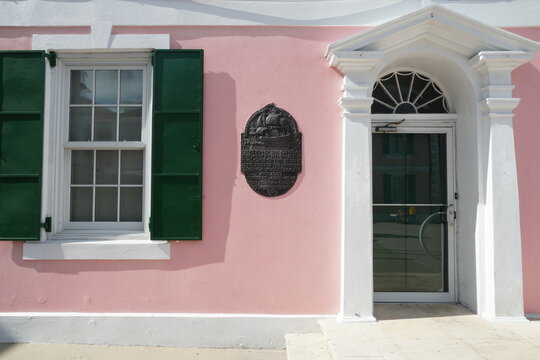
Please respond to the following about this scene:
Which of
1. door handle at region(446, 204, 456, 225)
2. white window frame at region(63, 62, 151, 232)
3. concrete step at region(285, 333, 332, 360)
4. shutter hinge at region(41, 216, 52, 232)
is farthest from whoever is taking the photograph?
door handle at region(446, 204, 456, 225)

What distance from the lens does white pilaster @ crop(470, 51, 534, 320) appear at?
4.35 m

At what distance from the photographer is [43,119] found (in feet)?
15.2

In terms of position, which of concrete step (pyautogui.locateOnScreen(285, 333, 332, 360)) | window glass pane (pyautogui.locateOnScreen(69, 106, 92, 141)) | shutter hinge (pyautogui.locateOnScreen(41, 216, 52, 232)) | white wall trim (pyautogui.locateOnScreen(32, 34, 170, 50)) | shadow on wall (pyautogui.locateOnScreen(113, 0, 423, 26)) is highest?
shadow on wall (pyautogui.locateOnScreen(113, 0, 423, 26))

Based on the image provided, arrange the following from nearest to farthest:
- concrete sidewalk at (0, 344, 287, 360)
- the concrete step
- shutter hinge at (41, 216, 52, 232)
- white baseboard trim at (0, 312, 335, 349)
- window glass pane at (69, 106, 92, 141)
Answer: the concrete step, concrete sidewalk at (0, 344, 287, 360), white baseboard trim at (0, 312, 335, 349), shutter hinge at (41, 216, 52, 232), window glass pane at (69, 106, 92, 141)

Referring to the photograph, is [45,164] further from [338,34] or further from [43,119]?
[338,34]

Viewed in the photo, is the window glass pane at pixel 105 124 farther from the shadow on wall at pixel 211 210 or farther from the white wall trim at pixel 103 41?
the shadow on wall at pixel 211 210

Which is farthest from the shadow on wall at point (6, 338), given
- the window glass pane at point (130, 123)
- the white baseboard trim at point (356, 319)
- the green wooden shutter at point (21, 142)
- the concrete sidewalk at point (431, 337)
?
the white baseboard trim at point (356, 319)

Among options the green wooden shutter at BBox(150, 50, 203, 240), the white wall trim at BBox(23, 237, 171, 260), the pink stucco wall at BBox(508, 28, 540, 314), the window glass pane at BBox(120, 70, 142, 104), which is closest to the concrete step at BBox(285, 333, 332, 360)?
the green wooden shutter at BBox(150, 50, 203, 240)

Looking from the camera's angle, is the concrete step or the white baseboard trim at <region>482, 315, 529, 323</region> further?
the white baseboard trim at <region>482, 315, 529, 323</region>

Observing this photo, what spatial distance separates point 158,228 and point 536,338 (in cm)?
383

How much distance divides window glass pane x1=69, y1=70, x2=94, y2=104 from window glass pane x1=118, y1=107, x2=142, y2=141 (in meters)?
0.44

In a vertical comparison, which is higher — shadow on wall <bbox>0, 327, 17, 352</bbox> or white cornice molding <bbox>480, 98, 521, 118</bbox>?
white cornice molding <bbox>480, 98, 521, 118</bbox>

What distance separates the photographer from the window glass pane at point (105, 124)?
4.83 metres

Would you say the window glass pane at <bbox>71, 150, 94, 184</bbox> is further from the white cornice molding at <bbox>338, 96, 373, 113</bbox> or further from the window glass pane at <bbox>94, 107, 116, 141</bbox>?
the white cornice molding at <bbox>338, 96, 373, 113</bbox>
